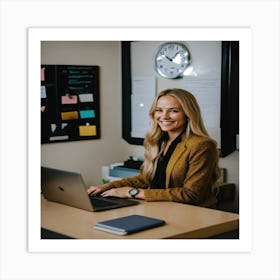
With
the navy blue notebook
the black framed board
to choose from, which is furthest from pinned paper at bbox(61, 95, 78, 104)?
the navy blue notebook

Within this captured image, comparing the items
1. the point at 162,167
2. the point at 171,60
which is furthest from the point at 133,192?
the point at 171,60

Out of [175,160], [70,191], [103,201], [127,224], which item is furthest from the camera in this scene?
[175,160]

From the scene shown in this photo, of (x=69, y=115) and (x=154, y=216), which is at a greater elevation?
(x=69, y=115)

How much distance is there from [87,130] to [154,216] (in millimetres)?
866

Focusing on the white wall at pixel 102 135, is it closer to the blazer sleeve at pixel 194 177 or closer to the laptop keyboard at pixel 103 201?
the blazer sleeve at pixel 194 177

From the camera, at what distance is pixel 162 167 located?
3.29 m

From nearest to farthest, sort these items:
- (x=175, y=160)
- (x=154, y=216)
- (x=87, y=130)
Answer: (x=154, y=216), (x=175, y=160), (x=87, y=130)

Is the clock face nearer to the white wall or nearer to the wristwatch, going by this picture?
the white wall

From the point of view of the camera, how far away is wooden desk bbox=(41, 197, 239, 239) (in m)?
2.60

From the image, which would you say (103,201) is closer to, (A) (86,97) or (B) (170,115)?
(B) (170,115)

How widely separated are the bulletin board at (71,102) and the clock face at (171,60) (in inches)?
14.0
